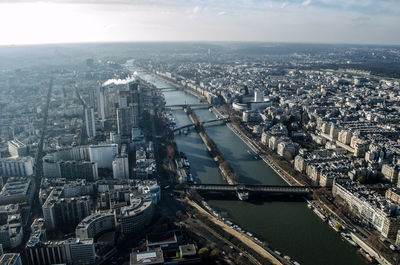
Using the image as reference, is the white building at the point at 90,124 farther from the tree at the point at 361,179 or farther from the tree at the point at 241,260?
the tree at the point at 361,179

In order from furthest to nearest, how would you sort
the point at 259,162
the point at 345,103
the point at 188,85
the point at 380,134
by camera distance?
1. the point at 188,85
2. the point at 345,103
3. the point at 380,134
4. the point at 259,162

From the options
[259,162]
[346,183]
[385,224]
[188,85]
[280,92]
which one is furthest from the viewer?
[188,85]

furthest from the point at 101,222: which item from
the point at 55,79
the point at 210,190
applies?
the point at 55,79

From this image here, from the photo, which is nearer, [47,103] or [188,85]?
[47,103]

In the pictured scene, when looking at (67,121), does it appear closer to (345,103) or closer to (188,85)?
(188,85)

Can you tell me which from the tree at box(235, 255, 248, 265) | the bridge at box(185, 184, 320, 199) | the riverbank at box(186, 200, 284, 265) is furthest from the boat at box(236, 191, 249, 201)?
the tree at box(235, 255, 248, 265)

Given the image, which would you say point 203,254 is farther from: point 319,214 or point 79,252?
point 319,214
